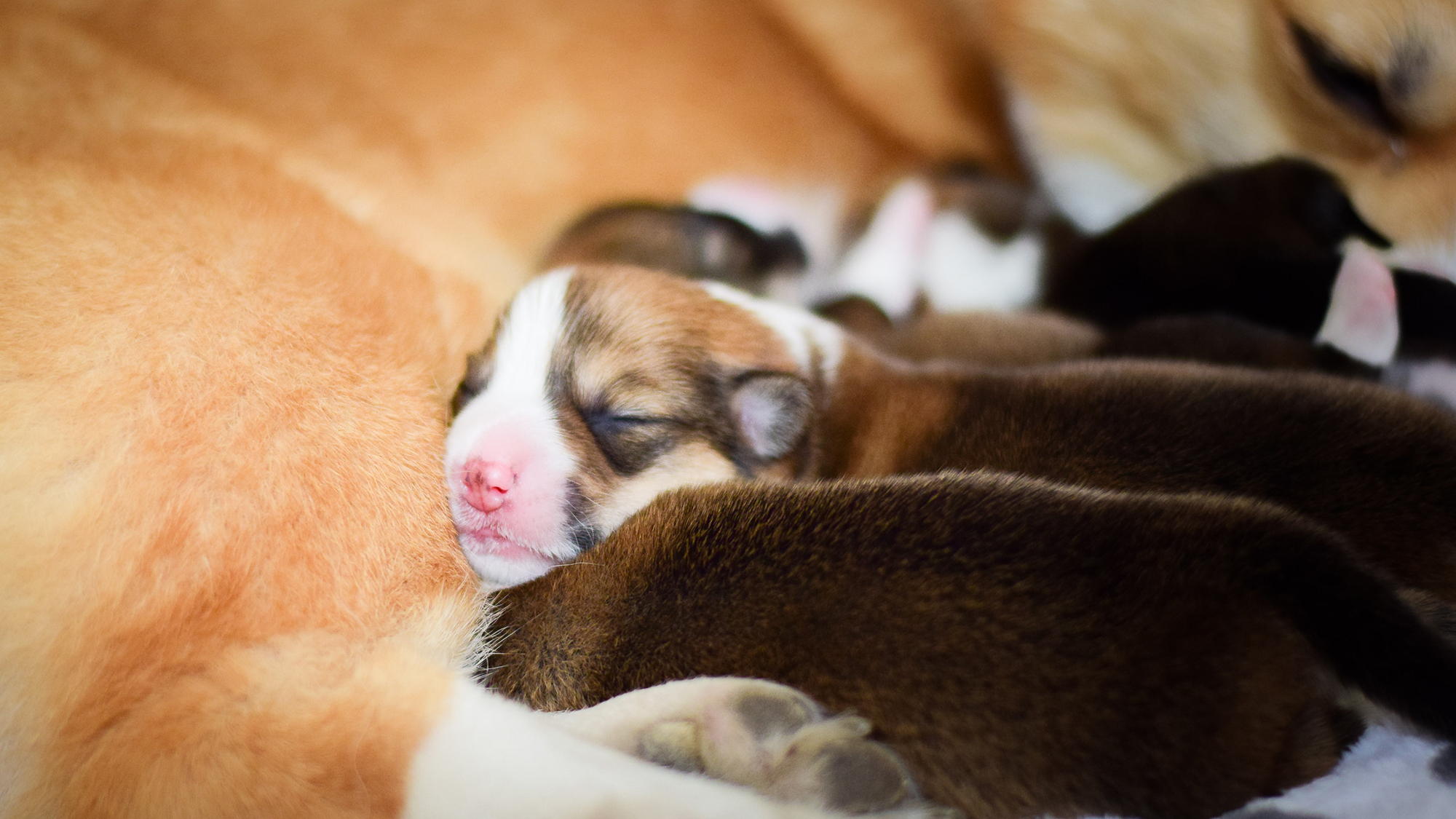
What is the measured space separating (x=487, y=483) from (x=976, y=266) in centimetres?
127

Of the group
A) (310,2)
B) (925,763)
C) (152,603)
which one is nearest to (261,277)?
(152,603)

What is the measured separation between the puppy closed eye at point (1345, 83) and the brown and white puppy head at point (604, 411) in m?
0.98

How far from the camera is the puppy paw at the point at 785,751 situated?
2.79 ft

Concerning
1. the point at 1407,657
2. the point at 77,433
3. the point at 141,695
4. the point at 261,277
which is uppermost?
the point at 1407,657

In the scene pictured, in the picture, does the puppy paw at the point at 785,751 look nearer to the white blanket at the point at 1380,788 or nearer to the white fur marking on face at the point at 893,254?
the white blanket at the point at 1380,788

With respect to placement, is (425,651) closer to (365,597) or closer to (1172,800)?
(365,597)

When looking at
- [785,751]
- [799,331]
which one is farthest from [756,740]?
[799,331]

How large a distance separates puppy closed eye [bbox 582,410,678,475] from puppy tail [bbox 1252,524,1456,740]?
2.19 feet

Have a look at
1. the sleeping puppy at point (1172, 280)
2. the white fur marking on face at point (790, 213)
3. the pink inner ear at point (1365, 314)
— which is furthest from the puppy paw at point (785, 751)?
the white fur marking on face at point (790, 213)

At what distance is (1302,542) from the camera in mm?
826

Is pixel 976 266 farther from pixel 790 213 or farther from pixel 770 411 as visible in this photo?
pixel 770 411

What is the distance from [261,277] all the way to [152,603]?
0.40 m

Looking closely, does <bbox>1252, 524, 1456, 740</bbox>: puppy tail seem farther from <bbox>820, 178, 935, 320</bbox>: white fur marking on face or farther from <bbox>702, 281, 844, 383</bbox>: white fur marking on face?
<bbox>820, 178, 935, 320</bbox>: white fur marking on face

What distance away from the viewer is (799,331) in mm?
1464
